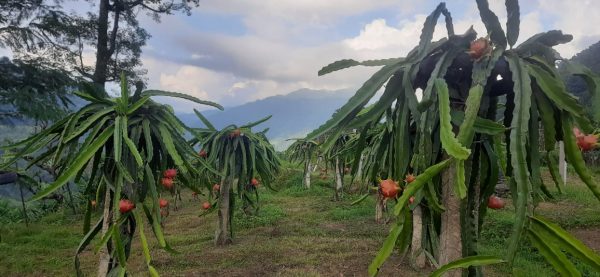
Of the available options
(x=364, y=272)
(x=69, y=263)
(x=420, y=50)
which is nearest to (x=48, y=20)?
(x=69, y=263)

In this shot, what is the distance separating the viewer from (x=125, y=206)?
10.3 feet

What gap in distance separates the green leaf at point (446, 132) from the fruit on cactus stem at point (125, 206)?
8.63 feet

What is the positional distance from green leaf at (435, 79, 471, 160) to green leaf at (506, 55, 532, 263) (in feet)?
0.78

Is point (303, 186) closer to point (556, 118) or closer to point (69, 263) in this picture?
point (69, 263)

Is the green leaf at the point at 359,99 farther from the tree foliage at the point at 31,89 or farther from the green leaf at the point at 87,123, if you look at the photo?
the tree foliage at the point at 31,89

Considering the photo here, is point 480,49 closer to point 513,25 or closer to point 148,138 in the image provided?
point 513,25

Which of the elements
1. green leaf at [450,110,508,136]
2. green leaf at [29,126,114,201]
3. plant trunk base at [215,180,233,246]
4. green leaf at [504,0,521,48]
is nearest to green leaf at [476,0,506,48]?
green leaf at [504,0,521,48]

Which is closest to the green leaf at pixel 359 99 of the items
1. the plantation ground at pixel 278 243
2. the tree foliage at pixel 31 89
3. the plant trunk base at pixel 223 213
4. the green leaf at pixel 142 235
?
the green leaf at pixel 142 235

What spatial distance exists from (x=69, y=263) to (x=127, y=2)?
31.9 feet

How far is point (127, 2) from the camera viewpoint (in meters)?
13.5

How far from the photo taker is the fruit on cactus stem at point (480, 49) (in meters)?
1.58

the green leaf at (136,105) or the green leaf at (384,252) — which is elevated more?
the green leaf at (136,105)

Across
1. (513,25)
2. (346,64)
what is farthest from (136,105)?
(513,25)

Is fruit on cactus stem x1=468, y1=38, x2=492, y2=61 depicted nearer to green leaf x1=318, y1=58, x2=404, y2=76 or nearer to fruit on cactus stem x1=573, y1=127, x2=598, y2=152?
green leaf x1=318, y1=58, x2=404, y2=76
